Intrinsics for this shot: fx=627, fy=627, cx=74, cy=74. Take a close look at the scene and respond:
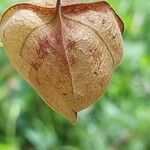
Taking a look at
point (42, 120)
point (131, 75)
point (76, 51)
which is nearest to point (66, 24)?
point (76, 51)

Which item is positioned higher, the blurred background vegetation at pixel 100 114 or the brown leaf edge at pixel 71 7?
the brown leaf edge at pixel 71 7

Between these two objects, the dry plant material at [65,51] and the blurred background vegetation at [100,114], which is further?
the blurred background vegetation at [100,114]

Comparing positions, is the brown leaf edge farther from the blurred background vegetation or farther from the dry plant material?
the blurred background vegetation

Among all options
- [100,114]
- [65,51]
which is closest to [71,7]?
[65,51]

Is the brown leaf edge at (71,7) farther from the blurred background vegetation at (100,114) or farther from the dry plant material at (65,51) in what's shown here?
the blurred background vegetation at (100,114)

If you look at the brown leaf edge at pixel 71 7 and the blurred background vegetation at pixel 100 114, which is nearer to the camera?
the brown leaf edge at pixel 71 7

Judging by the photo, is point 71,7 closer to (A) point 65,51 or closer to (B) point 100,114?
(A) point 65,51

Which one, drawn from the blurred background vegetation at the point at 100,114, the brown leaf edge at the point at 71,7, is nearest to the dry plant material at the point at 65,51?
the brown leaf edge at the point at 71,7
